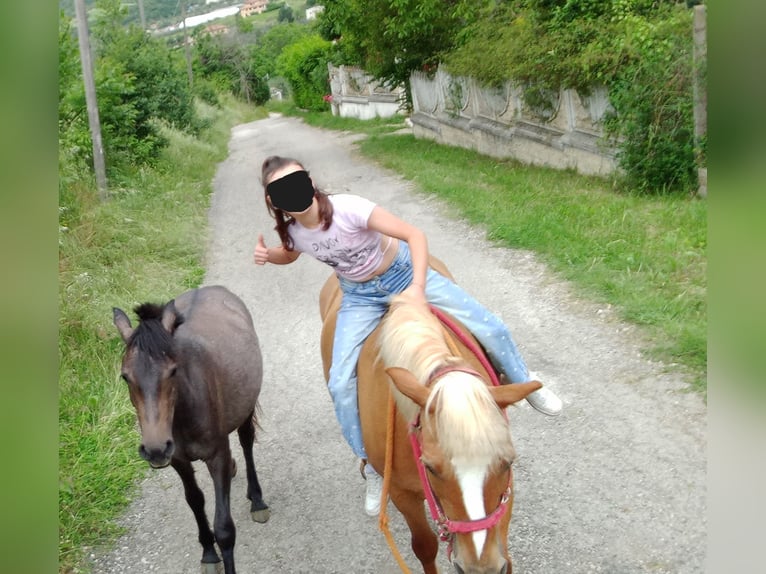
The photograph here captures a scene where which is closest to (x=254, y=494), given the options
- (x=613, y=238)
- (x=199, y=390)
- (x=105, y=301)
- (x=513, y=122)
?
(x=199, y=390)

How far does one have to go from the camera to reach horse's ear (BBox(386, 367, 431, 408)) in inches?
93.8

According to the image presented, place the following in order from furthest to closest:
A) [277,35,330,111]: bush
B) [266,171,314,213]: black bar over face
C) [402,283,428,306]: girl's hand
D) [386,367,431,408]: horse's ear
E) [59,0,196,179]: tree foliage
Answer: [277,35,330,111]: bush, [59,0,196,179]: tree foliage, [266,171,314,213]: black bar over face, [402,283,428,306]: girl's hand, [386,367,431,408]: horse's ear

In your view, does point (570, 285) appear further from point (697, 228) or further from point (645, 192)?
point (645, 192)

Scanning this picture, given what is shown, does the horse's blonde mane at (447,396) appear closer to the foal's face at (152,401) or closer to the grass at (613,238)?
the foal's face at (152,401)

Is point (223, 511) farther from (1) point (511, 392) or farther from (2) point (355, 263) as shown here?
(1) point (511, 392)

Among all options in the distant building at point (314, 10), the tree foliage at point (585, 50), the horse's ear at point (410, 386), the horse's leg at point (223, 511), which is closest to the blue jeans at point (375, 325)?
the horse's leg at point (223, 511)

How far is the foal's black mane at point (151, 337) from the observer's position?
124 inches

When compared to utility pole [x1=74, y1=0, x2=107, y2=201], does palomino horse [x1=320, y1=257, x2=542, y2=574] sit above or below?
below

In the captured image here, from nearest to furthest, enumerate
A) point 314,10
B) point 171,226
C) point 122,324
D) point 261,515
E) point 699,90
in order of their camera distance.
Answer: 1. point 122,324
2. point 261,515
3. point 699,90
4. point 171,226
5. point 314,10

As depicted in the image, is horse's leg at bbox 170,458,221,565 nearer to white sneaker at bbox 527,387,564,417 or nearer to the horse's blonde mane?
the horse's blonde mane

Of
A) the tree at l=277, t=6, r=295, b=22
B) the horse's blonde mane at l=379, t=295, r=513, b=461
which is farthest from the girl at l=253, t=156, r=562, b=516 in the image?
the tree at l=277, t=6, r=295, b=22

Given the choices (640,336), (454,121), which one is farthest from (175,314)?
(454,121)

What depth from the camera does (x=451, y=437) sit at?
220 cm

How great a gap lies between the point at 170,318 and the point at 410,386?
162 centimetres
